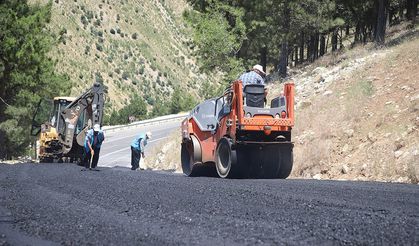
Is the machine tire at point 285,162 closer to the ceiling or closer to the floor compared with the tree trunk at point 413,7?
closer to the floor

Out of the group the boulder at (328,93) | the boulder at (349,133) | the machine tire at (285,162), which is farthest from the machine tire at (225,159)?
the boulder at (328,93)

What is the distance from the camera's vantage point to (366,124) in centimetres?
1581

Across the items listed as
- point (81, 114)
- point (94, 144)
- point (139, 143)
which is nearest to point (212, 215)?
point (94, 144)

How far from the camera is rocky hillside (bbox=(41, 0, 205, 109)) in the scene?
9481cm

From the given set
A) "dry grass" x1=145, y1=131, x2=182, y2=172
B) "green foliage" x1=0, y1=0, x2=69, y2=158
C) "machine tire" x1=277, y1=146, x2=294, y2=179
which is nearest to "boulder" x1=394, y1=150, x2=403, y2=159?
"machine tire" x1=277, y1=146, x2=294, y2=179

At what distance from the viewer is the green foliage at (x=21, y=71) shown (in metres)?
31.3

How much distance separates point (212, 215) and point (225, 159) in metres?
6.37

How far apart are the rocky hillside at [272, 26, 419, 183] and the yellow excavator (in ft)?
29.0

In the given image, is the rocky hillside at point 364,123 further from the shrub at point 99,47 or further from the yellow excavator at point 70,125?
the shrub at point 99,47

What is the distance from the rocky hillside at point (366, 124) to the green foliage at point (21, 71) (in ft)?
59.9

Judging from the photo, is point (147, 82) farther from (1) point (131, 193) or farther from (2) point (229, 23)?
(1) point (131, 193)

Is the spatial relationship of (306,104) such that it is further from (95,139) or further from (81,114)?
(81,114)

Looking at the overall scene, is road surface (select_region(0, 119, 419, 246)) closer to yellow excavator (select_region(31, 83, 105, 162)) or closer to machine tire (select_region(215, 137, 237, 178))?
machine tire (select_region(215, 137, 237, 178))

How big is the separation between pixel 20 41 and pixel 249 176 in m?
23.1
